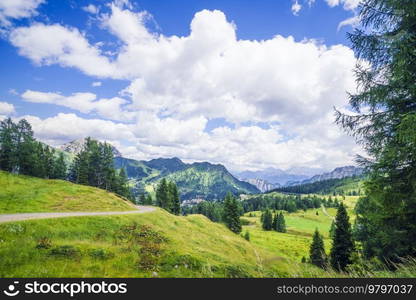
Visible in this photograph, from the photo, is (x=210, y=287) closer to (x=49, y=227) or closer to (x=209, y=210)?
(x=49, y=227)

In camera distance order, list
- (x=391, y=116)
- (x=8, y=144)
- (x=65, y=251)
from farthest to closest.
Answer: (x=8, y=144)
(x=65, y=251)
(x=391, y=116)

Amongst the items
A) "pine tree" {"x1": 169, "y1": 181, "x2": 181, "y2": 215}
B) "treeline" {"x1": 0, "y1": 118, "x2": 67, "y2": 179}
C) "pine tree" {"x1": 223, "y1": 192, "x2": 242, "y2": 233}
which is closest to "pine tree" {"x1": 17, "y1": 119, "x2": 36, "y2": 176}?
"treeline" {"x1": 0, "y1": 118, "x2": 67, "y2": 179}

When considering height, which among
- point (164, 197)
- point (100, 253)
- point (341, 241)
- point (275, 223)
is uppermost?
point (100, 253)

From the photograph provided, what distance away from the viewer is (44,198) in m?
34.7

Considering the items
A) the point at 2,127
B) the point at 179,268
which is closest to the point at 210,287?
the point at 179,268

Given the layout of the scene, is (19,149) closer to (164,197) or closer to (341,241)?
(164,197)

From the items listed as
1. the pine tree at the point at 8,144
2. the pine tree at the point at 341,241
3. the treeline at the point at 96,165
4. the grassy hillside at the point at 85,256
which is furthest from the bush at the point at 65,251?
the pine tree at the point at 8,144

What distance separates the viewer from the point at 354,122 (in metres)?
10.8

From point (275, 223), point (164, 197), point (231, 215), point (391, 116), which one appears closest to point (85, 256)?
point (391, 116)

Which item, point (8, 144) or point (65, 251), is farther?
point (8, 144)

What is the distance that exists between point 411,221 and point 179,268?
46.3ft

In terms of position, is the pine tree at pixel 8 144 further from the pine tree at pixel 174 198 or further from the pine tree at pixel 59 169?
the pine tree at pixel 174 198

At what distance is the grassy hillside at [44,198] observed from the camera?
29438mm

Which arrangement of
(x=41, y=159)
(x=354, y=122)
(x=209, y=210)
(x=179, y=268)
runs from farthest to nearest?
(x=209, y=210) → (x=41, y=159) → (x=179, y=268) → (x=354, y=122)
